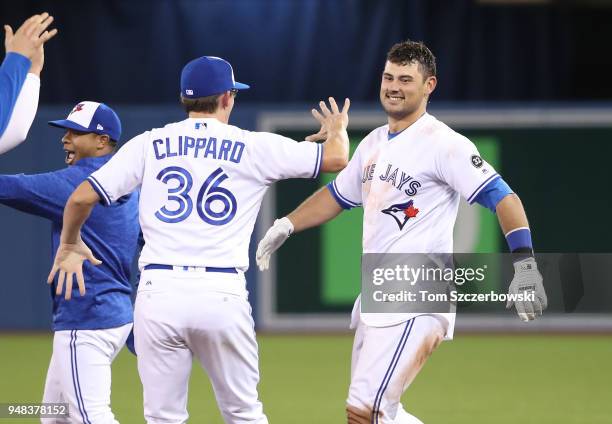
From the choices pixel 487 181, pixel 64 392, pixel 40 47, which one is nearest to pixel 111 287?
pixel 64 392

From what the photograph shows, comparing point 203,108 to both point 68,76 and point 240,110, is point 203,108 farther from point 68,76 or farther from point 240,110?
point 68,76

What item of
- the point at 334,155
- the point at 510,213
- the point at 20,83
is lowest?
the point at 510,213

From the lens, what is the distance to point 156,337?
564 cm

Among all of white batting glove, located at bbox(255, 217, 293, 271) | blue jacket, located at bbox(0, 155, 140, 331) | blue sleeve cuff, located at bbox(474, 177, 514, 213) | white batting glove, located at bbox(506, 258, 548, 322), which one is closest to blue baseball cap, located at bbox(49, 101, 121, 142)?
blue jacket, located at bbox(0, 155, 140, 331)

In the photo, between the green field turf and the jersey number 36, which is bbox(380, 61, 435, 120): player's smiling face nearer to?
the jersey number 36

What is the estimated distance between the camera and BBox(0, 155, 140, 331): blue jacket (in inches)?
245

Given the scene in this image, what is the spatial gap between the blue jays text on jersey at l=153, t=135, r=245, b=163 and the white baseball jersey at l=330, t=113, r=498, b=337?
90cm

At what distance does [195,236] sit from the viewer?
5680 millimetres

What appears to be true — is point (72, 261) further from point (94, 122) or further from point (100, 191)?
point (94, 122)

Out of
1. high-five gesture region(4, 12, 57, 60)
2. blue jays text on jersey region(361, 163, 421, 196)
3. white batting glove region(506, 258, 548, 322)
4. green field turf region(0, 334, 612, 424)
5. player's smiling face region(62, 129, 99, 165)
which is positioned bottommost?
green field turf region(0, 334, 612, 424)

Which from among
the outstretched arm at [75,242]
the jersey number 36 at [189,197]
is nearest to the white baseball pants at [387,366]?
the jersey number 36 at [189,197]

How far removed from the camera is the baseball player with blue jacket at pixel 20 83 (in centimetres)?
490

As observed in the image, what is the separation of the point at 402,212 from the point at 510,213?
0.61 meters

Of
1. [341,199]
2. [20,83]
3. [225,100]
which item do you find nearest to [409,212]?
[341,199]
